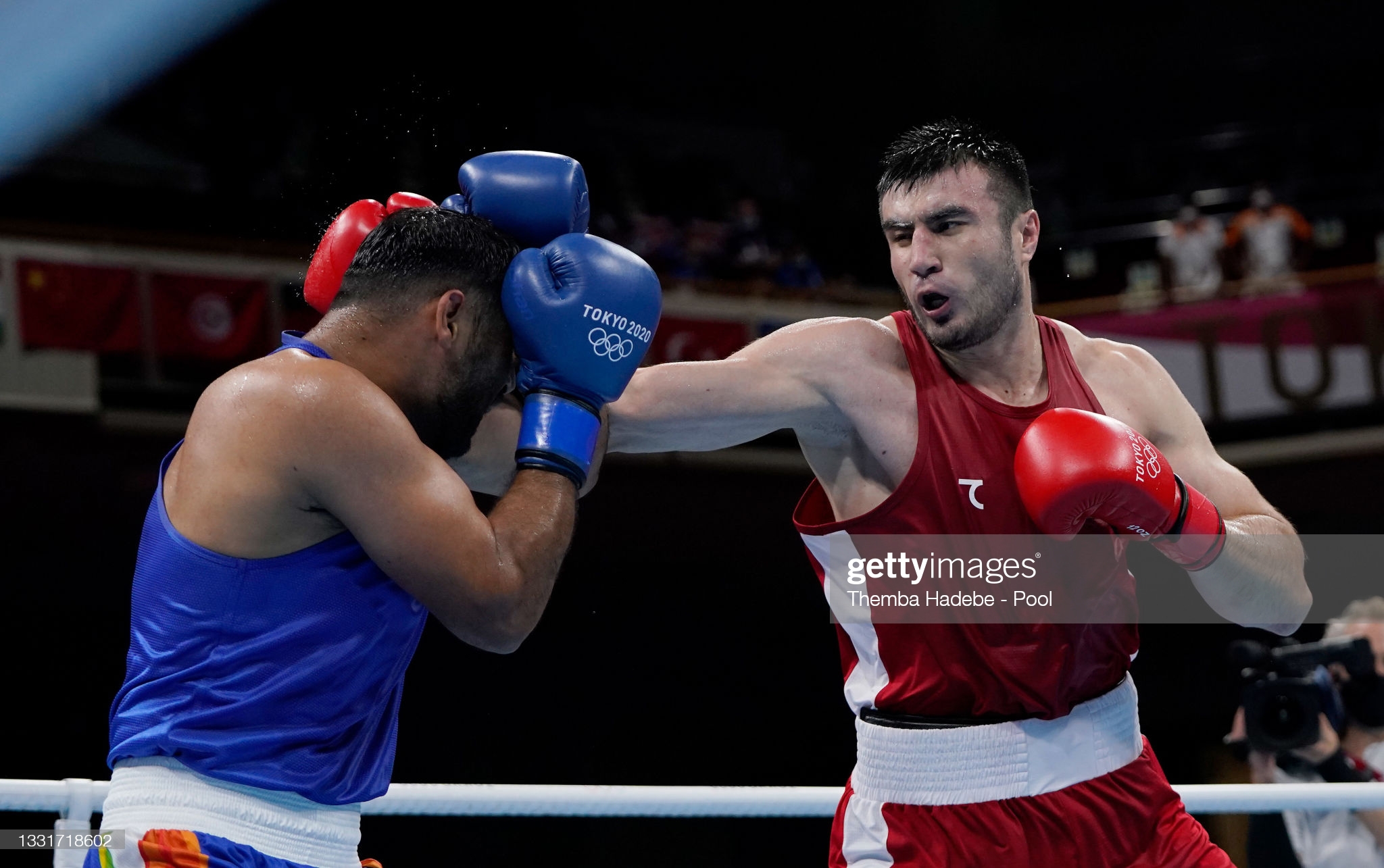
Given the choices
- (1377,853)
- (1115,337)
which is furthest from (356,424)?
(1115,337)

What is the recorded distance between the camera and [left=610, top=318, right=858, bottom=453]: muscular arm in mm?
2299

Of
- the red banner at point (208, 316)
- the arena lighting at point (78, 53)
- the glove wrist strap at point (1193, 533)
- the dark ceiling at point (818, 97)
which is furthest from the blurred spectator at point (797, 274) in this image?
the glove wrist strap at point (1193, 533)

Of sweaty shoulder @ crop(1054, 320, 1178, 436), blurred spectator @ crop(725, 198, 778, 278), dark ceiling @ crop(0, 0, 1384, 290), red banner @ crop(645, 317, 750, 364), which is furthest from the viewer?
dark ceiling @ crop(0, 0, 1384, 290)

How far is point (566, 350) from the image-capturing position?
191 centimetres

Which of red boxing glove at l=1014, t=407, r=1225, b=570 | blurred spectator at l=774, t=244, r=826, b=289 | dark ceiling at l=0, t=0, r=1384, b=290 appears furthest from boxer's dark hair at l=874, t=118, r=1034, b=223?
dark ceiling at l=0, t=0, r=1384, b=290

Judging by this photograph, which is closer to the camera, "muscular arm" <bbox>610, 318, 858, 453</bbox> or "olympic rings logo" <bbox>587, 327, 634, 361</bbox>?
"olympic rings logo" <bbox>587, 327, 634, 361</bbox>

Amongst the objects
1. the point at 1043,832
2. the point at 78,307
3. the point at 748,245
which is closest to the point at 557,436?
the point at 1043,832

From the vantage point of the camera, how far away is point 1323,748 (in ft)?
10.5

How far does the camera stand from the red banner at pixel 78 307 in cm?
693

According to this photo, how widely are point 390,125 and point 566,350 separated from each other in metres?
0.57

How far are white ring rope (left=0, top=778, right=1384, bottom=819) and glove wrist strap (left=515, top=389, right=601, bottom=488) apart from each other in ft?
2.26

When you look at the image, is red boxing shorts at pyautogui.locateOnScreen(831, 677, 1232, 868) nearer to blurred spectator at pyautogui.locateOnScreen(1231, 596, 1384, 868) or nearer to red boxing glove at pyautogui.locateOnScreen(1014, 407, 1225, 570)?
red boxing glove at pyautogui.locateOnScreen(1014, 407, 1225, 570)

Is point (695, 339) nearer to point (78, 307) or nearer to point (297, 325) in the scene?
point (297, 325)

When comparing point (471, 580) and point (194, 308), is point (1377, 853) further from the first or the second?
point (194, 308)
